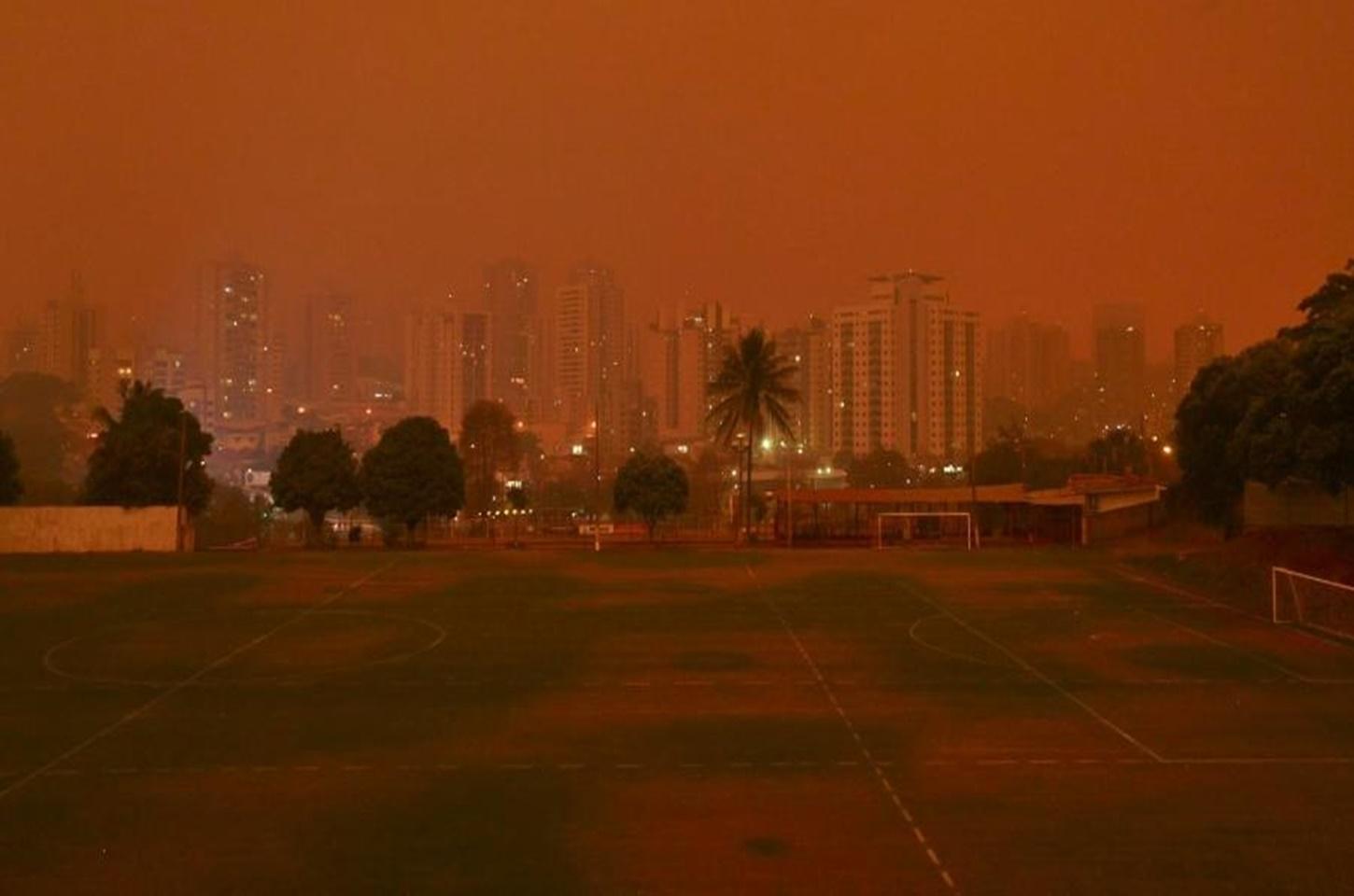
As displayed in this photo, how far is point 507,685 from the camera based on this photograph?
21453 millimetres

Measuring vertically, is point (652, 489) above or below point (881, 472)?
below

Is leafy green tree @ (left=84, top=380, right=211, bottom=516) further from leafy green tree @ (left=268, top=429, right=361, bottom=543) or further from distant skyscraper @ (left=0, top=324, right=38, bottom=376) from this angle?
distant skyscraper @ (left=0, top=324, right=38, bottom=376)

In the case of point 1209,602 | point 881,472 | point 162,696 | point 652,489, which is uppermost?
point 881,472

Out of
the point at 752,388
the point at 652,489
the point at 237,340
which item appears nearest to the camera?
the point at 652,489

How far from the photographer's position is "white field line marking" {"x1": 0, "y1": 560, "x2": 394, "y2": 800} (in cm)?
1560

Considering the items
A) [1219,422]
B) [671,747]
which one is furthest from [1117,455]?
[671,747]

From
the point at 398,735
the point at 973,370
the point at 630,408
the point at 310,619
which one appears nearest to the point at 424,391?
the point at 630,408

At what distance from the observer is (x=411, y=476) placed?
2111 inches

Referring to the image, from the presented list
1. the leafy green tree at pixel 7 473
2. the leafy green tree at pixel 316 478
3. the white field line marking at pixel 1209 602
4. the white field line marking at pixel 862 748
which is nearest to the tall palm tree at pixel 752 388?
the leafy green tree at pixel 316 478

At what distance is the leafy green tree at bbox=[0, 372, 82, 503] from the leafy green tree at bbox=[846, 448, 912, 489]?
49.0m

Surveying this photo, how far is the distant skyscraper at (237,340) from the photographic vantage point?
166 m

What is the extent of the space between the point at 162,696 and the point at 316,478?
33.4 m

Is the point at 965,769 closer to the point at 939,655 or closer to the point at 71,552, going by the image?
the point at 939,655

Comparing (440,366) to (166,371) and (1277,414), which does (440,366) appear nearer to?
(166,371)
